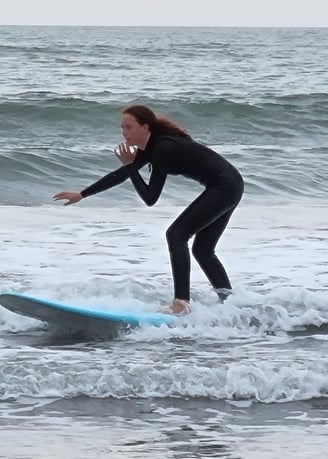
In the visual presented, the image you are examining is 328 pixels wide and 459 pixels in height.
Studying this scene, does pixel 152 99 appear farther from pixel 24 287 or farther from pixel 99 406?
pixel 99 406

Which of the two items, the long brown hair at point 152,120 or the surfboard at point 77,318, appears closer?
the long brown hair at point 152,120

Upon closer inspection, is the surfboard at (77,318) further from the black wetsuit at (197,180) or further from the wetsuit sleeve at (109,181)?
the wetsuit sleeve at (109,181)

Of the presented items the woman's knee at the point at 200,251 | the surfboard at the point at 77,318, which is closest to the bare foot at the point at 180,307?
the surfboard at the point at 77,318

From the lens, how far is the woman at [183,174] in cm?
716

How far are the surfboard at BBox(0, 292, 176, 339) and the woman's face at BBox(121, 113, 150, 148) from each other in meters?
1.16

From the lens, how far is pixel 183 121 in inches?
1015

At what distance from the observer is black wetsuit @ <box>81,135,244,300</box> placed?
7.16m

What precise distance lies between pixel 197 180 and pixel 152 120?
0.59 m

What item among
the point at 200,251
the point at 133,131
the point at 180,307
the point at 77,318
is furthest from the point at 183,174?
the point at 77,318

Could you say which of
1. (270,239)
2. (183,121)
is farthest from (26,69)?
(270,239)

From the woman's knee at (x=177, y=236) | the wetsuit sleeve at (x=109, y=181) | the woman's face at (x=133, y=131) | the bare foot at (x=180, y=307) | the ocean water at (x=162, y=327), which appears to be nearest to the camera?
the ocean water at (x=162, y=327)

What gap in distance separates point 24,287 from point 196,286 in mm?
1362

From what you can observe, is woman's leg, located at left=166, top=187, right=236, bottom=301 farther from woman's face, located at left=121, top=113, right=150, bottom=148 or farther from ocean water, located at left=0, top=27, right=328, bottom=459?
woman's face, located at left=121, top=113, right=150, bottom=148

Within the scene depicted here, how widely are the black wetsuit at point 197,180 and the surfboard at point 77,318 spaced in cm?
39
